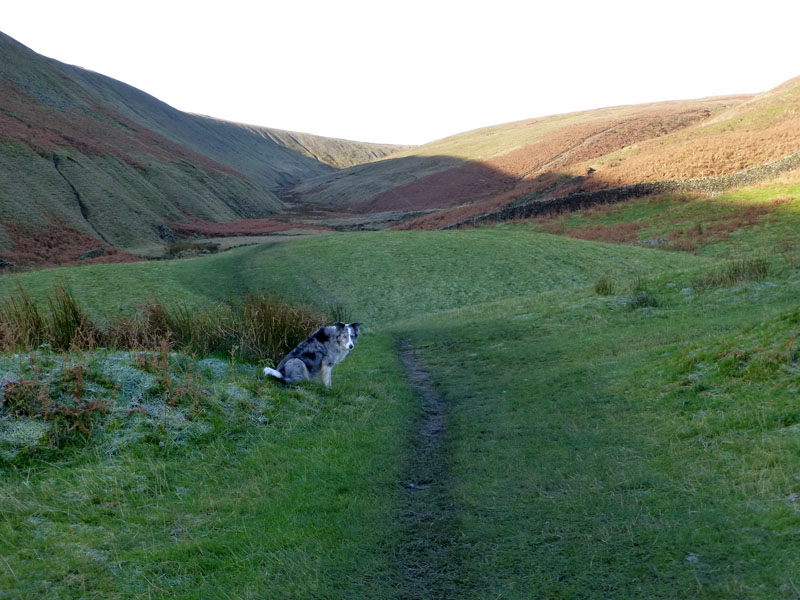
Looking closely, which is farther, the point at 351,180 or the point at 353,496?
the point at 351,180

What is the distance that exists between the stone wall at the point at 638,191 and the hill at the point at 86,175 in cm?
3508

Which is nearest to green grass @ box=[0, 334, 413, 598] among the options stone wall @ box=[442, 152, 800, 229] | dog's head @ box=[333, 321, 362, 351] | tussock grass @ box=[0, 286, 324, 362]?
dog's head @ box=[333, 321, 362, 351]

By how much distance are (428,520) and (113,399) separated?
5.00 meters

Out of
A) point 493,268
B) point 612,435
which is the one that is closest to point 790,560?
point 612,435

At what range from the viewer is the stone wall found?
4441 cm

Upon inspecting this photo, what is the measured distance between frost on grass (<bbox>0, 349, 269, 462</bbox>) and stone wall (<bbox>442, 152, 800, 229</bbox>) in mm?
45966

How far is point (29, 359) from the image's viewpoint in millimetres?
9031

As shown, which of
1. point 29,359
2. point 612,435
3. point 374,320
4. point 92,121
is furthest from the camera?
point 92,121

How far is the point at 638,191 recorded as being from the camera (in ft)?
164

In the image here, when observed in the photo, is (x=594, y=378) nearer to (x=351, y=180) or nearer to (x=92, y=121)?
(x=92, y=121)

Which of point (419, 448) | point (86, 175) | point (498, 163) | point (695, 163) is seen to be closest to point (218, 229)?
point (86, 175)

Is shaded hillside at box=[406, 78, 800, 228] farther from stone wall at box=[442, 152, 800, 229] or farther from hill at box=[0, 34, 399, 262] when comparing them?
hill at box=[0, 34, 399, 262]

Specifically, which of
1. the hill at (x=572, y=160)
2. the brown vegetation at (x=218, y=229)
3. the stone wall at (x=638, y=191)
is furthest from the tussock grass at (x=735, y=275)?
the brown vegetation at (x=218, y=229)

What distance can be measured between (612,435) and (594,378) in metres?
3.18
